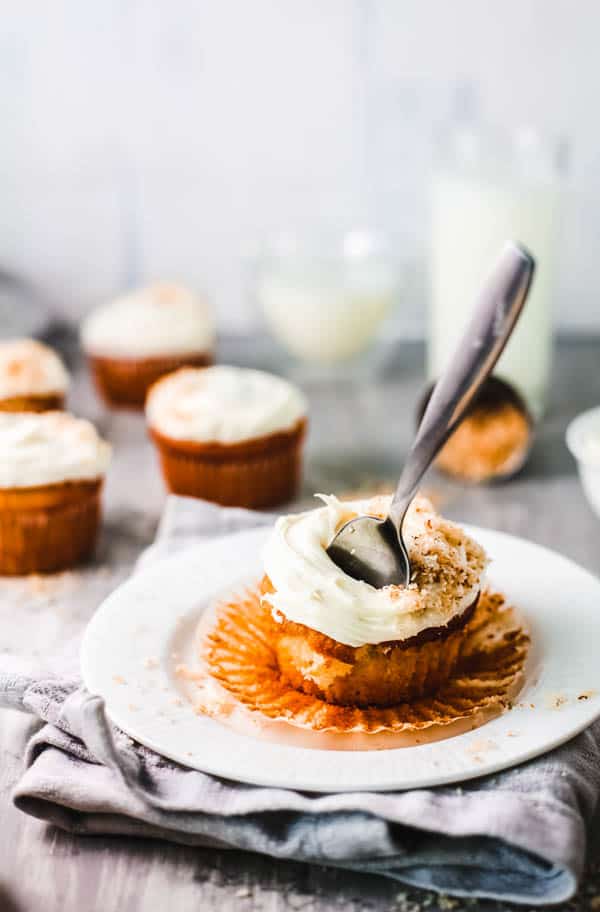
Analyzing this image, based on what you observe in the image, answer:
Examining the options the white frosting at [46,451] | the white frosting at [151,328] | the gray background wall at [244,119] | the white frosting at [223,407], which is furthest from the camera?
the gray background wall at [244,119]

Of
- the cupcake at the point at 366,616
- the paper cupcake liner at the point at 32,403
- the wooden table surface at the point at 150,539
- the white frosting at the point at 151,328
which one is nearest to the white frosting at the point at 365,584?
the cupcake at the point at 366,616

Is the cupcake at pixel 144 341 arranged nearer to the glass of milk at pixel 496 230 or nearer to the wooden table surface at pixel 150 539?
the wooden table surface at pixel 150 539

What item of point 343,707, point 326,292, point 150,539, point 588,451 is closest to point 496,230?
point 326,292

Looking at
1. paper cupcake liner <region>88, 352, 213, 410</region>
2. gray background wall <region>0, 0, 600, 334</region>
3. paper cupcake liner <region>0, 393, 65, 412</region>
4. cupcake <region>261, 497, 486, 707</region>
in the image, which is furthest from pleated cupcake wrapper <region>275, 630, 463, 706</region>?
gray background wall <region>0, 0, 600, 334</region>

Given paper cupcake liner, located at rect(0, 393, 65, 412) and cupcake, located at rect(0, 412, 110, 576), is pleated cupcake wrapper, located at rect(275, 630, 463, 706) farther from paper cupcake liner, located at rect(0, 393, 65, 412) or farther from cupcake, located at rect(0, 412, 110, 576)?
paper cupcake liner, located at rect(0, 393, 65, 412)

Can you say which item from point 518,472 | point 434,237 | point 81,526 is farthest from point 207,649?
point 434,237
